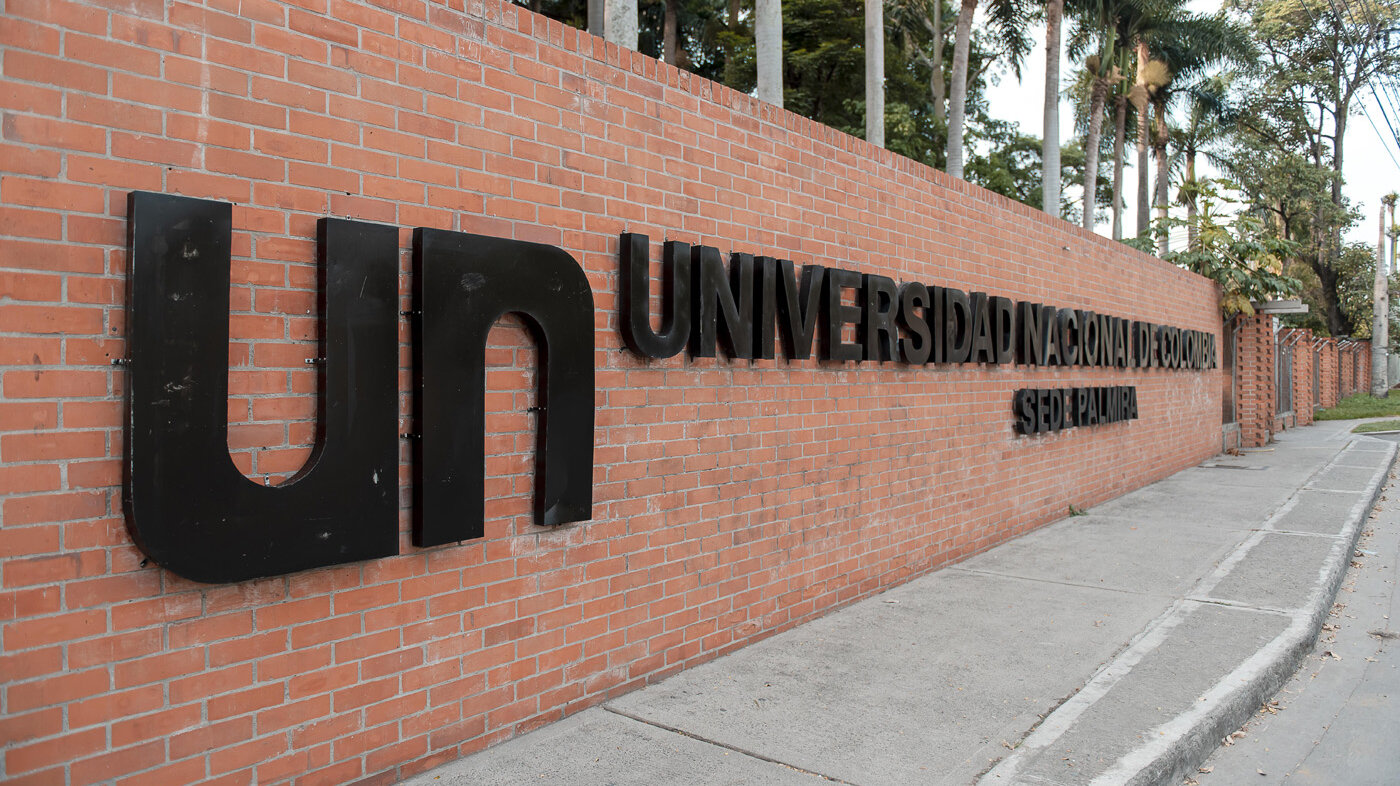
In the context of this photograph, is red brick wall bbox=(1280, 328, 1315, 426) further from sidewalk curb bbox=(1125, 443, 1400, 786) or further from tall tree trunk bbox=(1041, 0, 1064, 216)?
sidewalk curb bbox=(1125, 443, 1400, 786)

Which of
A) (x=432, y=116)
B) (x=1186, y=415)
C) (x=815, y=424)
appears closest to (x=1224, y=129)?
(x=1186, y=415)

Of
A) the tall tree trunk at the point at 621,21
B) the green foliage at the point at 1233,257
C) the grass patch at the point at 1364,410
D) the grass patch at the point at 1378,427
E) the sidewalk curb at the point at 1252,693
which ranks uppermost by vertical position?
the tall tree trunk at the point at 621,21

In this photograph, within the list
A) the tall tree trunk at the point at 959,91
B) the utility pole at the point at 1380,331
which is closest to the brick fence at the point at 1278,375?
the utility pole at the point at 1380,331

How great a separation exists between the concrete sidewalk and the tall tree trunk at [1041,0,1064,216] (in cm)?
1392

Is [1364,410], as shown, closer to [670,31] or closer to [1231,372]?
[1231,372]

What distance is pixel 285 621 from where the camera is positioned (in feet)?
10.4

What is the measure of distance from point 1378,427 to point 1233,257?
10098mm

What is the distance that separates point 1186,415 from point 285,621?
14.8m

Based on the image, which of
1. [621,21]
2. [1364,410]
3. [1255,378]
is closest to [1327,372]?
[1364,410]

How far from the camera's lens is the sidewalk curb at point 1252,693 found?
382 centimetres

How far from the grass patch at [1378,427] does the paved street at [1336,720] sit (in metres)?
19.6

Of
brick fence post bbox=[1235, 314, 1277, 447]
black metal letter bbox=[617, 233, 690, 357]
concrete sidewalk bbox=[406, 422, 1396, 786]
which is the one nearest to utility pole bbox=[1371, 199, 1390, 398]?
brick fence post bbox=[1235, 314, 1277, 447]

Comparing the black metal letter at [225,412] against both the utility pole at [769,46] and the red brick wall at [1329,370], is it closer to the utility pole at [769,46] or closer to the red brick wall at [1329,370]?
the utility pole at [769,46]

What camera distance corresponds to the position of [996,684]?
4.60 meters
